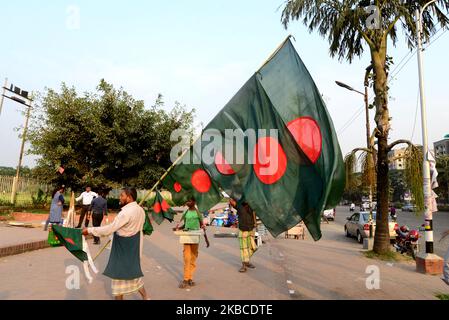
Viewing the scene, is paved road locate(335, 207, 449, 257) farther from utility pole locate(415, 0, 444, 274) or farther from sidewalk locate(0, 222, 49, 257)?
sidewalk locate(0, 222, 49, 257)

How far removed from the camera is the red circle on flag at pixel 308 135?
16.0ft

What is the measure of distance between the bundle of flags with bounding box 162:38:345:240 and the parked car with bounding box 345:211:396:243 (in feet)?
35.2

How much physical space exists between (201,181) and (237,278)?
2134 mm

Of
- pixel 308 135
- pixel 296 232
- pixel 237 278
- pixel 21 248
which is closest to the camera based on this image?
pixel 308 135

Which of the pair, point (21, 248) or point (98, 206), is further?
point (98, 206)

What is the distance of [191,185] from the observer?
733 centimetres

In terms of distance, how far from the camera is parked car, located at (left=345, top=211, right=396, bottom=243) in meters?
14.4

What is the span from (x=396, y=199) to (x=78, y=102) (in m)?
89.7

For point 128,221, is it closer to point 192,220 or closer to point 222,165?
point 222,165

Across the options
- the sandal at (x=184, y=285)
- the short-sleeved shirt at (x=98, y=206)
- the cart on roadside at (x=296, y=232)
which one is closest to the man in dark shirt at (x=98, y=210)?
the short-sleeved shirt at (x=98, y=206)

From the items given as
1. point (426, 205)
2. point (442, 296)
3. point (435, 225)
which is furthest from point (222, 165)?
point (435, 225)
